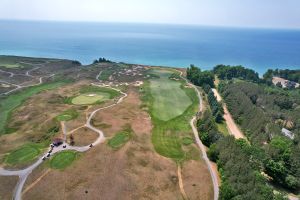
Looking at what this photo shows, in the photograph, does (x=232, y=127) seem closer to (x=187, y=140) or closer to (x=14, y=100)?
(x=187, y=140)

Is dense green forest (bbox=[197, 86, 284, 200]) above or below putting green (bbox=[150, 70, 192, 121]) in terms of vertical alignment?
above

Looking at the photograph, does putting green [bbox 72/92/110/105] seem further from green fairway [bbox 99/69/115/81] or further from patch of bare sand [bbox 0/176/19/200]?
patch of bare sand [bbox 0/176/19/200]

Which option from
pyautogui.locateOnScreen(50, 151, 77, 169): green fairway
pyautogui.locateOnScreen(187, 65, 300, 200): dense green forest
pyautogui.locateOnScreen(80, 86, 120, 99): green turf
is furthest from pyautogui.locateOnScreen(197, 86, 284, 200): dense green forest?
pyautogui.locateOnScreen(80, 86, 120, 99): green turf

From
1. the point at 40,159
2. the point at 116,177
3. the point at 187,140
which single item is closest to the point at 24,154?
the point at 40,159

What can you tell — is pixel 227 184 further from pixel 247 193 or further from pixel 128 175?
pixel 128 175

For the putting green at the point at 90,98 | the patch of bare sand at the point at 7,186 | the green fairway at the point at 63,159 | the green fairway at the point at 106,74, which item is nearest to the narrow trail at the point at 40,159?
the patch of bare sand at the point at 7,186
